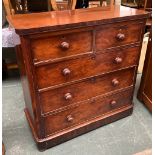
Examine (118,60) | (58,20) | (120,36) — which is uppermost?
(58,20)

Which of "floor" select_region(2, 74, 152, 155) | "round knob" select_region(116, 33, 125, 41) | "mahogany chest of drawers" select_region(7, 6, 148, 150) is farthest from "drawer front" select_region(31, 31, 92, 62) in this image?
"floor" select_region(2, 74, 152, 155)

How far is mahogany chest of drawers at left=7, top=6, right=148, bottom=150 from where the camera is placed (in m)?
1.17

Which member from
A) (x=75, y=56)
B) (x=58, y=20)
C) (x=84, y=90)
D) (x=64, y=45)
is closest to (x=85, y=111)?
(x=84, y=90)

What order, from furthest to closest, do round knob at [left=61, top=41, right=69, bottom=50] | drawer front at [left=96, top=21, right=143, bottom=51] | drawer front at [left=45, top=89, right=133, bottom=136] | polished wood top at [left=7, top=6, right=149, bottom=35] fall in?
drawer front at [left=45, top=89, right=133, bottom=136] → drawer front at [left=96, top=21, right=143, bottom=51] → round knob at [left=61, top=41, right=69, bottom=50] → polished wood top at [left=7, top=6, right=149, bottom=35]

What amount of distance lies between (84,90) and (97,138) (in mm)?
456

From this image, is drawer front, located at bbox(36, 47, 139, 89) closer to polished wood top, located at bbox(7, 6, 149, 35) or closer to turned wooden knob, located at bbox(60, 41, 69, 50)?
turned wooden knob, located at bbox(60, 41, 69, 50)

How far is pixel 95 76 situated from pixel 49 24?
53 centimetres

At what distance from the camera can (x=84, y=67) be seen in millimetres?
1362

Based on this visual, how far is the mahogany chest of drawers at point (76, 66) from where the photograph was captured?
1.17 m

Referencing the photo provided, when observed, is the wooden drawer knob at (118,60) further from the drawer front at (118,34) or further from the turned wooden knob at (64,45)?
the turned wooden knob at (64,45)

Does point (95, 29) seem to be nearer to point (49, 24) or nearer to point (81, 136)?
point (49, 24)

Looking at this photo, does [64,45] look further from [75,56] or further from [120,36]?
[120,36]

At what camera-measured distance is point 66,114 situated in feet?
4.87

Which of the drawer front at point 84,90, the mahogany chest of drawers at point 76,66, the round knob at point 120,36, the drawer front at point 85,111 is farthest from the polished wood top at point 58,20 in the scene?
the drawer front at point 85,111
